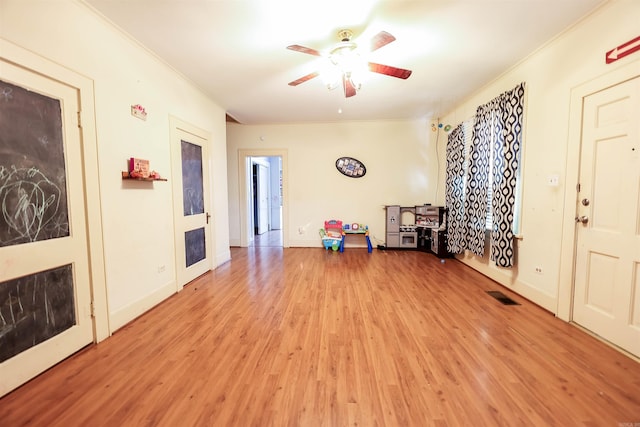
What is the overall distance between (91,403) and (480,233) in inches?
167

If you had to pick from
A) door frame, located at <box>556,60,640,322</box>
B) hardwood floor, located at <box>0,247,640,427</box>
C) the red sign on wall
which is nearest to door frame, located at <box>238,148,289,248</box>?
hardwood floor, located at <box>0,247,640,427</box>

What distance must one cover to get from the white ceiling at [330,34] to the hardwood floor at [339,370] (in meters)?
2.70

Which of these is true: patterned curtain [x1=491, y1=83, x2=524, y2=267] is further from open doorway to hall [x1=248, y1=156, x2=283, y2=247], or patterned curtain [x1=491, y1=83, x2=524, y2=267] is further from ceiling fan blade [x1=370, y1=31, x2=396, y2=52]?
open doorway to hall [x1=248, y1=156, x2=283, y2=247]

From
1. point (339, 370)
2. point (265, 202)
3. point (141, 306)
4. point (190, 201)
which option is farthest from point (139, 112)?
point (265, 202)

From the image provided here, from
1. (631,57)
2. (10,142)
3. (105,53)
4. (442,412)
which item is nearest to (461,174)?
(631,57)

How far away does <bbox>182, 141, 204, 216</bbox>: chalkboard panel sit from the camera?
3.24m

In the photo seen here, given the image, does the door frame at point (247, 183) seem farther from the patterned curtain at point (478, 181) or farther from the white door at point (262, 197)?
the patterned curtain at point (478, 181)

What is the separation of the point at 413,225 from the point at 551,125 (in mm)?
2977

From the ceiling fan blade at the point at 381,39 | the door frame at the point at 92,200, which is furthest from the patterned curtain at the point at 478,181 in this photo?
the door frame at the point at 92,200

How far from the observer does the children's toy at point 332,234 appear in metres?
5.14

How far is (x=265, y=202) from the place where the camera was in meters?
7.77

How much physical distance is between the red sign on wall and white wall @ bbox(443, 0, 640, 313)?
0.12 ft

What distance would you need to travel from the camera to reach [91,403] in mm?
1409

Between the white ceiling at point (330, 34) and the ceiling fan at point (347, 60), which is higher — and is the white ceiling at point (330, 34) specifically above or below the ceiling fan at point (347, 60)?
above
